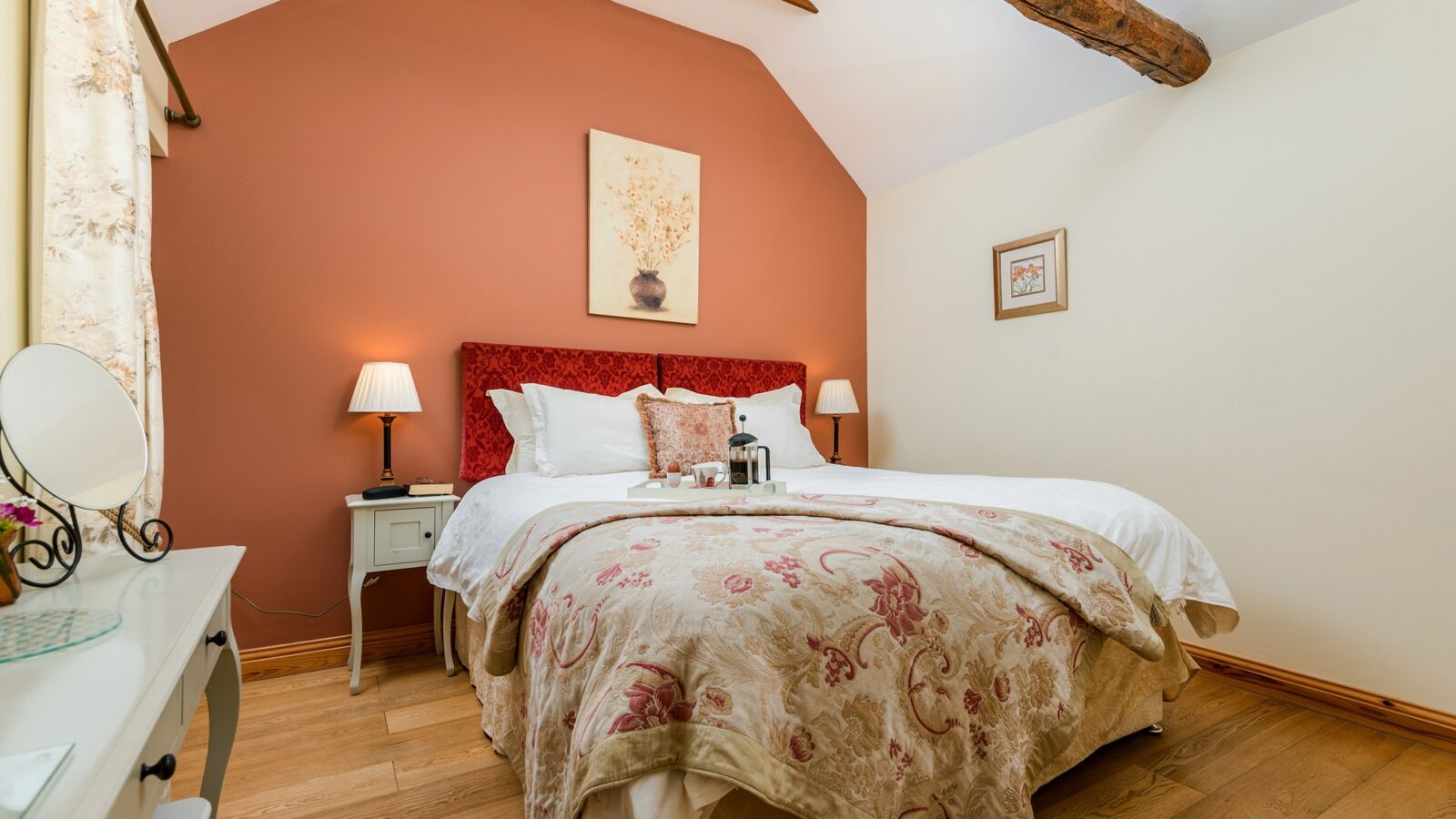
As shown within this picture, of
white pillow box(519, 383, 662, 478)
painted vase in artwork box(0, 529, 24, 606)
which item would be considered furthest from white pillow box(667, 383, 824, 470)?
painted vase in artwork box(0, 529, 24, 606)

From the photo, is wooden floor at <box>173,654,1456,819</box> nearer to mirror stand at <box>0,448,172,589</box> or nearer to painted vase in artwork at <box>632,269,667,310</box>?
mirror stand at <box>0,448,172,589</box>

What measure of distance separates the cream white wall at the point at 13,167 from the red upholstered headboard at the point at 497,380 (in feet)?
5.14

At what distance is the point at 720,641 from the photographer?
1.03 meters

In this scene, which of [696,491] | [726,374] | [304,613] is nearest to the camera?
[696,491]

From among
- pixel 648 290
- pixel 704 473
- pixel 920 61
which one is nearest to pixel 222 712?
pixel 704 473

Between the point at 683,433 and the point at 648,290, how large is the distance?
42.4 inches

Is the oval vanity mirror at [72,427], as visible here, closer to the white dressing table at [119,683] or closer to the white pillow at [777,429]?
the white dressing table at [119,683]

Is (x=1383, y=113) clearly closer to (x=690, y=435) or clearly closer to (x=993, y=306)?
(x=993, y=306)

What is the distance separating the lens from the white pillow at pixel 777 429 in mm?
3191

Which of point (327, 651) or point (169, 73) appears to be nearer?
point (169, 73)

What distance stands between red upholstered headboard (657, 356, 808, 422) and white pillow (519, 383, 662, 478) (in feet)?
1.74

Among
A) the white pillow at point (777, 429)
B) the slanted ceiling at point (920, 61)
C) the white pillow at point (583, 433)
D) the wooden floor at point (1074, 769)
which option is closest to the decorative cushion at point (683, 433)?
the white pillow at point (583, 433)

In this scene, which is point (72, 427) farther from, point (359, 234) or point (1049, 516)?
point (1049, 516)

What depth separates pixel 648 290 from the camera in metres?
3.56
